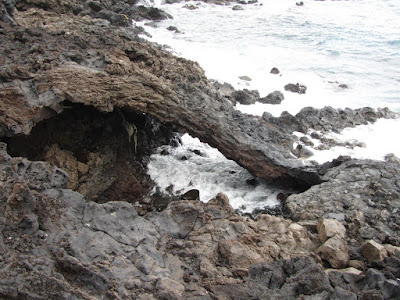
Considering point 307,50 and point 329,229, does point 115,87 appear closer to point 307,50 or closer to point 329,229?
point 329,229

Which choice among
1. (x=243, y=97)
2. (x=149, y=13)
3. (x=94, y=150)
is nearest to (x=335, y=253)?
(x=94, y=150)

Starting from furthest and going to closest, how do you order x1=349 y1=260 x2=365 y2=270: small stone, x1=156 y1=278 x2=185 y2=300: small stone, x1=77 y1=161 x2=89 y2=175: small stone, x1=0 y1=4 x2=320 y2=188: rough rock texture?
x1=77 y1=161 x2=89 y2=175: small stone
x1=0 y1=4 x2=320 y2=188: rough rock texture
x1=349 y1=260 x2=365 y2=270: small stone
x1=156 y1=278 x2=185 y2=300: small stone

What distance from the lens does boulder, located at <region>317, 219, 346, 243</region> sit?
5.92 m

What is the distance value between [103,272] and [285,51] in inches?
717

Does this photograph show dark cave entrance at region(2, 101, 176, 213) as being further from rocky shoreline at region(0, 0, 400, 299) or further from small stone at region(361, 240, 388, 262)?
small stone at region(361, 240, 388, 262)

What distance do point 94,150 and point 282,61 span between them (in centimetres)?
1283

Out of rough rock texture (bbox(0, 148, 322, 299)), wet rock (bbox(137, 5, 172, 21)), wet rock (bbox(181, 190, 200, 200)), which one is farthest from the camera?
wet rock (bbox(137, 5, 172, 21))

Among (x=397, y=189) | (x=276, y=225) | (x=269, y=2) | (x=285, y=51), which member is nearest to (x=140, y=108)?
(x=276, y=225)

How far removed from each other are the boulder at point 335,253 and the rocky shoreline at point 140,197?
2 centimetres

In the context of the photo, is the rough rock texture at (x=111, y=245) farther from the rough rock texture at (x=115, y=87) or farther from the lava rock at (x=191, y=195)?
the lava rock at (x=191, y=195)

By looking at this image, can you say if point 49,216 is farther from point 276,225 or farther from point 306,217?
point 306,217

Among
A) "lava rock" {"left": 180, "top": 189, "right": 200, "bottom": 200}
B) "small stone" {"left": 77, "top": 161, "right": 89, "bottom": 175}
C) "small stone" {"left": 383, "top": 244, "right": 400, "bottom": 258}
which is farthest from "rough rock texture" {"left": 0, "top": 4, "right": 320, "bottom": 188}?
"small stone" {"left": 383, "top": 244, "right": 400, "bottom": 258}

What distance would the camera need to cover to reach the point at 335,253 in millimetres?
5402

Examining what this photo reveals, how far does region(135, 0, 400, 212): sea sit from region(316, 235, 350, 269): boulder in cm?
234
